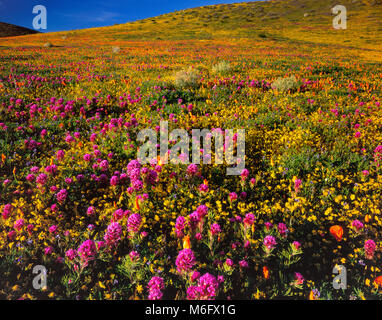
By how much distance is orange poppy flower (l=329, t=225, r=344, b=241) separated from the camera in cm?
339

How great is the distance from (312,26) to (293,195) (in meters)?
71.4

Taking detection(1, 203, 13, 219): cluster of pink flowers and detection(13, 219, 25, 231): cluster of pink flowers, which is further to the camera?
detection(1, 203, 13, 219): cluster of pink flowers

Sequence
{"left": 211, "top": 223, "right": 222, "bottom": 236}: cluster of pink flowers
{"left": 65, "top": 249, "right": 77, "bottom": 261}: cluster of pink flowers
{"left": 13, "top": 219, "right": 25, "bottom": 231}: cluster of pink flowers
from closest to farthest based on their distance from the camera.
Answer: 1. {"left": 65, "top": 249, "right": 77, "bottom": 261}: cluster of pink flowers
2. {"left": 211, "top": 223, "right": 222, "bottom": 236}: cluster of pink flowers
3. {"left": 13, "top": 219, "right": 25, "bottom": 231}: cluster of pink flowers

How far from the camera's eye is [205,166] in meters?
4.86

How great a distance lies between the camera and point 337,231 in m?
3.42

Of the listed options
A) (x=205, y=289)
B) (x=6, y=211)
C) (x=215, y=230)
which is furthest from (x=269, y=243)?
(x=6, y=211)

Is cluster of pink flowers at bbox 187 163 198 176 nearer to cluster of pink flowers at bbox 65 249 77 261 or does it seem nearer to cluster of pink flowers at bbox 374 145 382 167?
cluster of pink flowers at bbox 65 249 77 261

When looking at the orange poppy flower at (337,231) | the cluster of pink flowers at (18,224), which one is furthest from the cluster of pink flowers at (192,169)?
the cluster of pink flowers at (18,224)

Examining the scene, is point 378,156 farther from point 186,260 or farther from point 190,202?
point 186,260

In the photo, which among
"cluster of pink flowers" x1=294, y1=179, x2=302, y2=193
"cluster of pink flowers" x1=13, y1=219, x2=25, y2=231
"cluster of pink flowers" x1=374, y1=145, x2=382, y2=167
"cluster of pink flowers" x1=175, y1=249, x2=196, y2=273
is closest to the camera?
"cluster of pink flowers" x1=175, y1=249, x2=196, y2=273

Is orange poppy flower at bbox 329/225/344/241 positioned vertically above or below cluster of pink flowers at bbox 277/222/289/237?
below

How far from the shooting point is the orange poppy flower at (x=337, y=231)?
3387 millimetres

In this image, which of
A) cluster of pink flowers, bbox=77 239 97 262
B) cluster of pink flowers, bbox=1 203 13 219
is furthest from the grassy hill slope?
cluster of pink flowers, bbox=77 239 97 262
